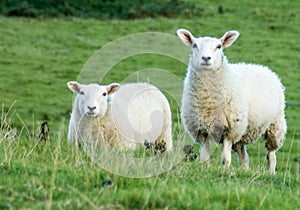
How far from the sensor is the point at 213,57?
33.0 ft

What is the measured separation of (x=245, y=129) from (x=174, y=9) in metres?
24.8

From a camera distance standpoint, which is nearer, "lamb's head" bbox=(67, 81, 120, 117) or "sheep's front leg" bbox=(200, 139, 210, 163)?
"sheep's front leg" bbox=(200, 139, 210, 163)

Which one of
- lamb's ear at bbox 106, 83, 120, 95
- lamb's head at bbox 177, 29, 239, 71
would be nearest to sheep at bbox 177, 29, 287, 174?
lamb's head at bbox 177, 29, 239, 71

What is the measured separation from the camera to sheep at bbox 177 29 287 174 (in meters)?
9.93

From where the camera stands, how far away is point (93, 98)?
1027cm

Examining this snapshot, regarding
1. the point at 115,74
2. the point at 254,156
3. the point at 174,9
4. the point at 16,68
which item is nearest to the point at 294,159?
the point at 254,156

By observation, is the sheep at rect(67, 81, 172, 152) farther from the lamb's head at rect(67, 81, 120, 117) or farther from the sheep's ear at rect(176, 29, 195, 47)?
the sheep's ear at rect(176, 29, 195, 47)

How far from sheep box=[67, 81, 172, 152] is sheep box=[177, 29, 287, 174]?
2.03ft

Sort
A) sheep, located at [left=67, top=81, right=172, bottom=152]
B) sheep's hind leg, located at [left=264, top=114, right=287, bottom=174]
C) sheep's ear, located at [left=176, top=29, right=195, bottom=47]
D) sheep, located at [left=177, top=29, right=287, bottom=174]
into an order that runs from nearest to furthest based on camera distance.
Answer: sheep, located at [left=177, top=29, right=287, bottom=174] → sheep, located at [left=67, top=81, right=172, bottom=152] → sheep's ear, located at [left=176, top=29, right=195, bottom=47] → sheep's hind leg, located at [left=264, top=114, right=287, bottom=174]

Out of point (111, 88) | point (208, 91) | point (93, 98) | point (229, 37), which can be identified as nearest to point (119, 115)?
point (111, 88)

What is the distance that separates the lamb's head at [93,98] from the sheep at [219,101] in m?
1.07

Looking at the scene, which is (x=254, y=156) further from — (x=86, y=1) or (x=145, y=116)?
(x=86, y=1)

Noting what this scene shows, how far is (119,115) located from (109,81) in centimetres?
1414

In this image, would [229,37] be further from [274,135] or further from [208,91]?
[274,135]
